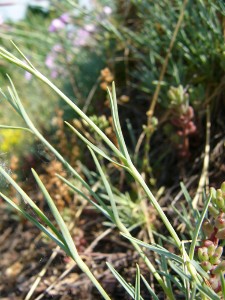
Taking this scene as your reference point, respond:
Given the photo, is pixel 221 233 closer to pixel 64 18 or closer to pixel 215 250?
pixel 215 250

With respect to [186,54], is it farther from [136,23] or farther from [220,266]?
[220,266]

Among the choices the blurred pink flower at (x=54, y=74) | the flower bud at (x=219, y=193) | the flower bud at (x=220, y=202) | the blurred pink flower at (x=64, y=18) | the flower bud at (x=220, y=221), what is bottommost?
the blurred pink flower at (x=54, y=74)

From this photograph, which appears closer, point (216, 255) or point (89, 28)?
point (216, 255)

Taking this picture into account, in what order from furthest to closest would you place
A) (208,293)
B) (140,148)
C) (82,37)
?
(82,37)
(140,148)
(208,293)

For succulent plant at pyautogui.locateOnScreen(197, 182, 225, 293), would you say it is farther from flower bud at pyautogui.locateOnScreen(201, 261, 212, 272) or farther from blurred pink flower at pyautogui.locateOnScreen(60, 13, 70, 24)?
blurred pink flower at pyautogui.locateOnScreen(60, 13, 70, 24)

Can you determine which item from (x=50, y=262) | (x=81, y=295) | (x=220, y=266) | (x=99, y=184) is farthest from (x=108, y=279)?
(x=220, y=266)

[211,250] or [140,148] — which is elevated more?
[211,250]

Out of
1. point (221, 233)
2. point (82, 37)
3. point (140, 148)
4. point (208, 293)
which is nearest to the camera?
point (208, 293)

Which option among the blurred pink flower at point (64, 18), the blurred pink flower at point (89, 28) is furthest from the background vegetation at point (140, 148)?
the blurred pink flower at point (64, 18)

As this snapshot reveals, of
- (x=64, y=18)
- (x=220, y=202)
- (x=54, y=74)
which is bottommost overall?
(x=54, y=74)

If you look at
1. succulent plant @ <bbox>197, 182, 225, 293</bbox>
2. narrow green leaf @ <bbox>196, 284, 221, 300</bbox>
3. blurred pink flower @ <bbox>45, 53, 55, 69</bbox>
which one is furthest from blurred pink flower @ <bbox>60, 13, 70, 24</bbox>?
narrow green leaf @ <bbox>196, 284, 221, 300</bbox>

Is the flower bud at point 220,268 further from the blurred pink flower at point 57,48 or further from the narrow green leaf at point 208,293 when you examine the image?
the blurred pink flower at point 57,48

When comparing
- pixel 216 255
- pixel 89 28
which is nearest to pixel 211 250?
pixel 216 255
